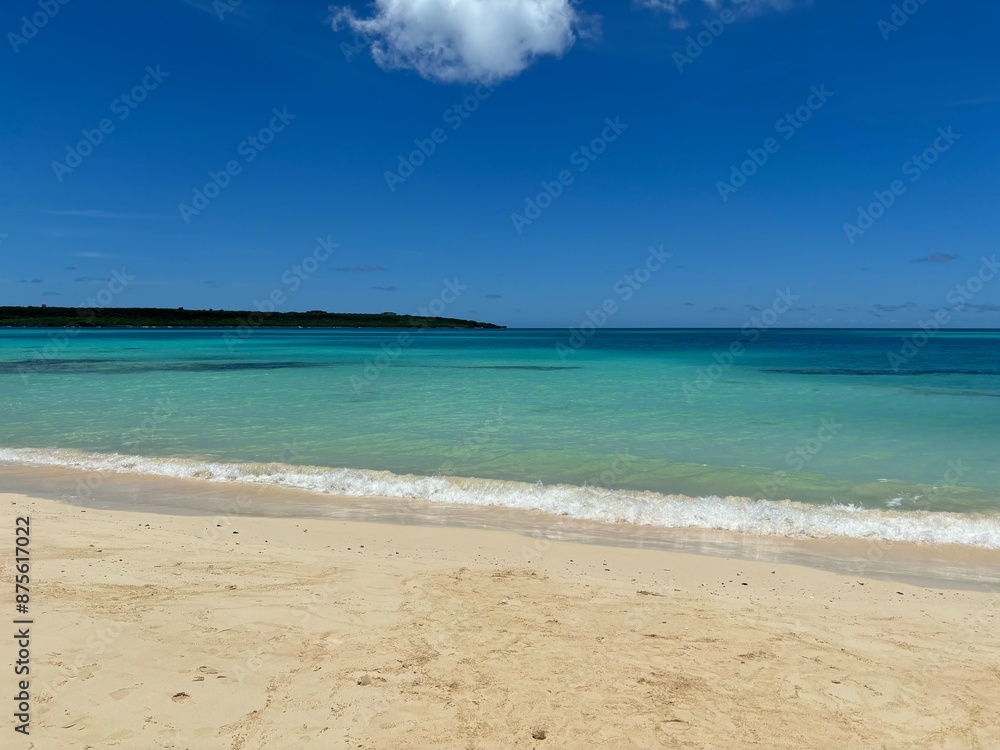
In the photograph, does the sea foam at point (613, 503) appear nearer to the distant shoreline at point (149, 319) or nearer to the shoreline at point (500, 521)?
the shoreline at point (500, 521)

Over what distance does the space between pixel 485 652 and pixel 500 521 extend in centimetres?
381

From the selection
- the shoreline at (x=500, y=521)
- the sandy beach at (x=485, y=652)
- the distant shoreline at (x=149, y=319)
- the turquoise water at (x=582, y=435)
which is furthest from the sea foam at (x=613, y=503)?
the distant shoreline at (x=149, y=319)

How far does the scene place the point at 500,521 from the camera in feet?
26.9

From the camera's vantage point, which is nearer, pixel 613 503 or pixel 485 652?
pixel 485 652

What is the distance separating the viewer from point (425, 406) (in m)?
18.6

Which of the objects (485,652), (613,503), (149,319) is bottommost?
(485,652)

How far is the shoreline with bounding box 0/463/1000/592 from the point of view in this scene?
6668 mm

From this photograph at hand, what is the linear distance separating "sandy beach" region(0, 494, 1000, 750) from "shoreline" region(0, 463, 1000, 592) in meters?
0.49

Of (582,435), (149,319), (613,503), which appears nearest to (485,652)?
(613,503)

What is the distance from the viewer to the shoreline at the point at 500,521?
667cm

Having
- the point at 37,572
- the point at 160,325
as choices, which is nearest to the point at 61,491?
the point at 37,572

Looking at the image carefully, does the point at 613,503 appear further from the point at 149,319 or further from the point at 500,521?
the point at 149,319

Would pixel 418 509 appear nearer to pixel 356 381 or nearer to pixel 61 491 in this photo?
pixel 61 491

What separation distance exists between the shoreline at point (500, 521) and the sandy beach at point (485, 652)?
49 cm
